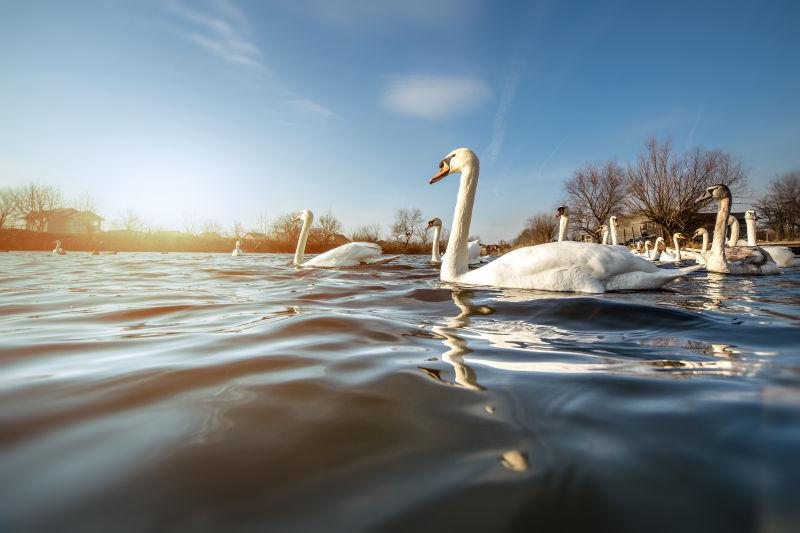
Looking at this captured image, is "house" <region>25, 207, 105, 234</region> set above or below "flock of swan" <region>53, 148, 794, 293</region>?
above

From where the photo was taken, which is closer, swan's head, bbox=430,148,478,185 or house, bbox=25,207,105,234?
swan's head, bbox=430,148,478,185

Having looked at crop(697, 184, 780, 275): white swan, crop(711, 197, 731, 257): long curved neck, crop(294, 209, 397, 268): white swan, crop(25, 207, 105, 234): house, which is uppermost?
crop(25, 207, 105, 234): house

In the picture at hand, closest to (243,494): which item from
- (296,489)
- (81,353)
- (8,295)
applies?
(296,489)

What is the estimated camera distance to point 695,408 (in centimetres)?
107

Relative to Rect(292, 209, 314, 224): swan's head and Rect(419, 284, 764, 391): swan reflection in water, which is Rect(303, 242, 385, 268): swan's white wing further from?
Rect(419, 284, 764, 391): swan reflection in water

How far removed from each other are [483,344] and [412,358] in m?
0.50

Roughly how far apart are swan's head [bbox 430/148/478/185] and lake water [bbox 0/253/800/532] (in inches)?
186

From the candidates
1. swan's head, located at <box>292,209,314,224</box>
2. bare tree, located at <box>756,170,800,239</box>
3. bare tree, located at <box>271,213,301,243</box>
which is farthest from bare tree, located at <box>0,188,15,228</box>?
bare tree, located at <box>756,170,800,239</box>

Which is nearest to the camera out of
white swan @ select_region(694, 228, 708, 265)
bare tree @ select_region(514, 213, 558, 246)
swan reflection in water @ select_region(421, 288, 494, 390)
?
swan reflection in water @ select_region(421, 288, 494, 390)

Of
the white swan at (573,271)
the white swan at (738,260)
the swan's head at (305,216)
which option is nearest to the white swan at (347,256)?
the swan's head at (305,216)

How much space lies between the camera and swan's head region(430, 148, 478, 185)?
20.6 ft

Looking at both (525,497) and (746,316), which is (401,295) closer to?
(746,316)

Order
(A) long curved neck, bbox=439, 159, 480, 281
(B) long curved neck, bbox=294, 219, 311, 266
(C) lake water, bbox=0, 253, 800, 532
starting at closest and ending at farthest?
(C) lake water, bbox=0, 253, 800, 532 < (A) long curved neck, bbox=439, 159, 480, 281 < (B) long curved neck, bbox=294, 219, 311, 266

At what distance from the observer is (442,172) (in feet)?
21.9
